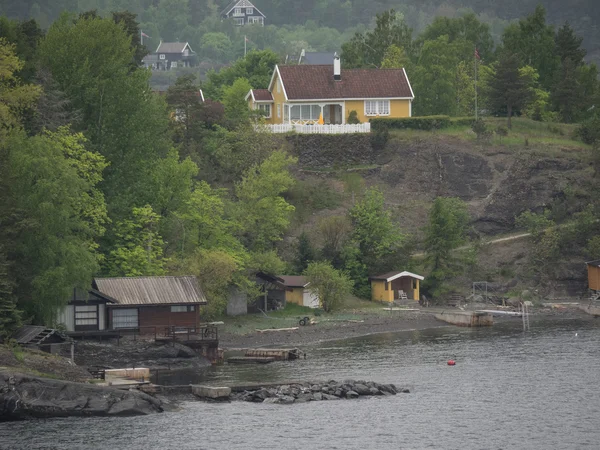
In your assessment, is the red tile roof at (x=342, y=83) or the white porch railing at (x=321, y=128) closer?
the white porch railing at (x=321, y=128)

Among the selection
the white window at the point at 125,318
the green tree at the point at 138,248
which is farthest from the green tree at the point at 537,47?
the white window at the point at 125,318

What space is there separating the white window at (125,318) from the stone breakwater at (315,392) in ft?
45.8

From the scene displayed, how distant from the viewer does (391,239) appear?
111 m

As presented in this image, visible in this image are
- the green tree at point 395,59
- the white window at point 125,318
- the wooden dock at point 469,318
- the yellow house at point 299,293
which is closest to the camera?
the white window at point 125,318

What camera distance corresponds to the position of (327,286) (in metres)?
100

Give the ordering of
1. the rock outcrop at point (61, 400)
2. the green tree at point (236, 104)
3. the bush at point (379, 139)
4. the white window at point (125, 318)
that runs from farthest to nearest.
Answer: the bush at point (379, 139), the green tree at point (236, 104), the white window at point (125, 318), the rock outcrop at point (61, 400)

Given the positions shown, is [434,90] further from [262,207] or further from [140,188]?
[140,188]

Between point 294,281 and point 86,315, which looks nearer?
point 86,315

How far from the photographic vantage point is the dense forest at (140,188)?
7738 centimetres

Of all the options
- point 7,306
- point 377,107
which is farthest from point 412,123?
point 7,306

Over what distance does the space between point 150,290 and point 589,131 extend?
62.5 meters

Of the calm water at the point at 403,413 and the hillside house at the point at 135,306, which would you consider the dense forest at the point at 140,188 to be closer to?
the hillside house at the point at 135,306

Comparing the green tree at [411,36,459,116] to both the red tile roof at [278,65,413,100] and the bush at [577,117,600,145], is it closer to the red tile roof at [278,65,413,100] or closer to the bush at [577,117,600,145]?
the red tile roof at [278,65,413,100]

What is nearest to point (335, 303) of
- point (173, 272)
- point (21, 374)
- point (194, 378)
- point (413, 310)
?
point (413, 310)
